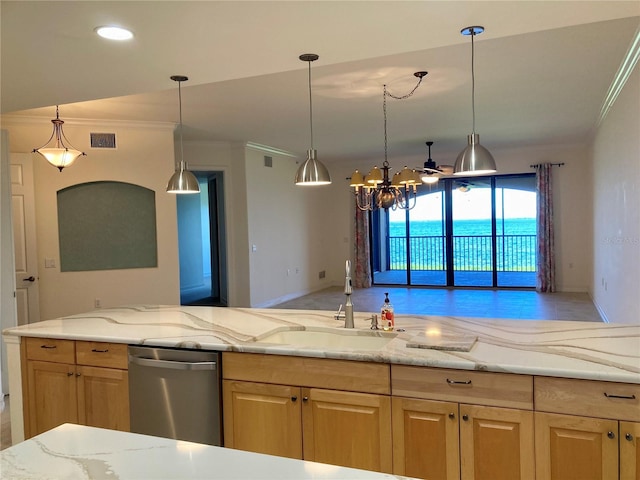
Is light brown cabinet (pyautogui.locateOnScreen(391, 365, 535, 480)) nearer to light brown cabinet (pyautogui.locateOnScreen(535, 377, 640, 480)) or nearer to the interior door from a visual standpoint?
light brown cabinet (pyautogui.locateOnScreen(535, 377, 640, 480))

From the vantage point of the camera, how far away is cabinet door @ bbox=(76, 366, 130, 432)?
267 cm

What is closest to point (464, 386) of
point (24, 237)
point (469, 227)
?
point (24, 237)

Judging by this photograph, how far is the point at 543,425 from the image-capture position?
1898mm

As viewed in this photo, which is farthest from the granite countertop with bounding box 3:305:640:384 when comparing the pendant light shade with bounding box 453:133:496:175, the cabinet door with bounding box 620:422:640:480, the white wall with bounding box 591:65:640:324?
the white wall with bounding box 591:65:640:324

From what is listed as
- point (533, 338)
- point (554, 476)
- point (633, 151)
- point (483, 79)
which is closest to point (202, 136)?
point (483, 79)

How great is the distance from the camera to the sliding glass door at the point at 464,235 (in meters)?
9.66

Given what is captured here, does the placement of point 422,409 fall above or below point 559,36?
below

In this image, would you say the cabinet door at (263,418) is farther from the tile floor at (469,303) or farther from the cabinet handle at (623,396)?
the tile floor at (469,303)

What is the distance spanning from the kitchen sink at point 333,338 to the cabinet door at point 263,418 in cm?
28

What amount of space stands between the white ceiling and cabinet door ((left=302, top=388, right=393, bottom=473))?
1791mm

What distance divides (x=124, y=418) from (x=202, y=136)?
4980mm

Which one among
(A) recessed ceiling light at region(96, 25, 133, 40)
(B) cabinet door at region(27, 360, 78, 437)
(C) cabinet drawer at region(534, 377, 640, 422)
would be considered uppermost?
(A) recessed ceiling light at region(96, 25, 133, 40)

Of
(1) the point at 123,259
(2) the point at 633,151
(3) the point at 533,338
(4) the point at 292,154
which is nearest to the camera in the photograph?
(3) the point at 533,338

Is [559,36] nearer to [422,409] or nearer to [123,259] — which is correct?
[422,409]
